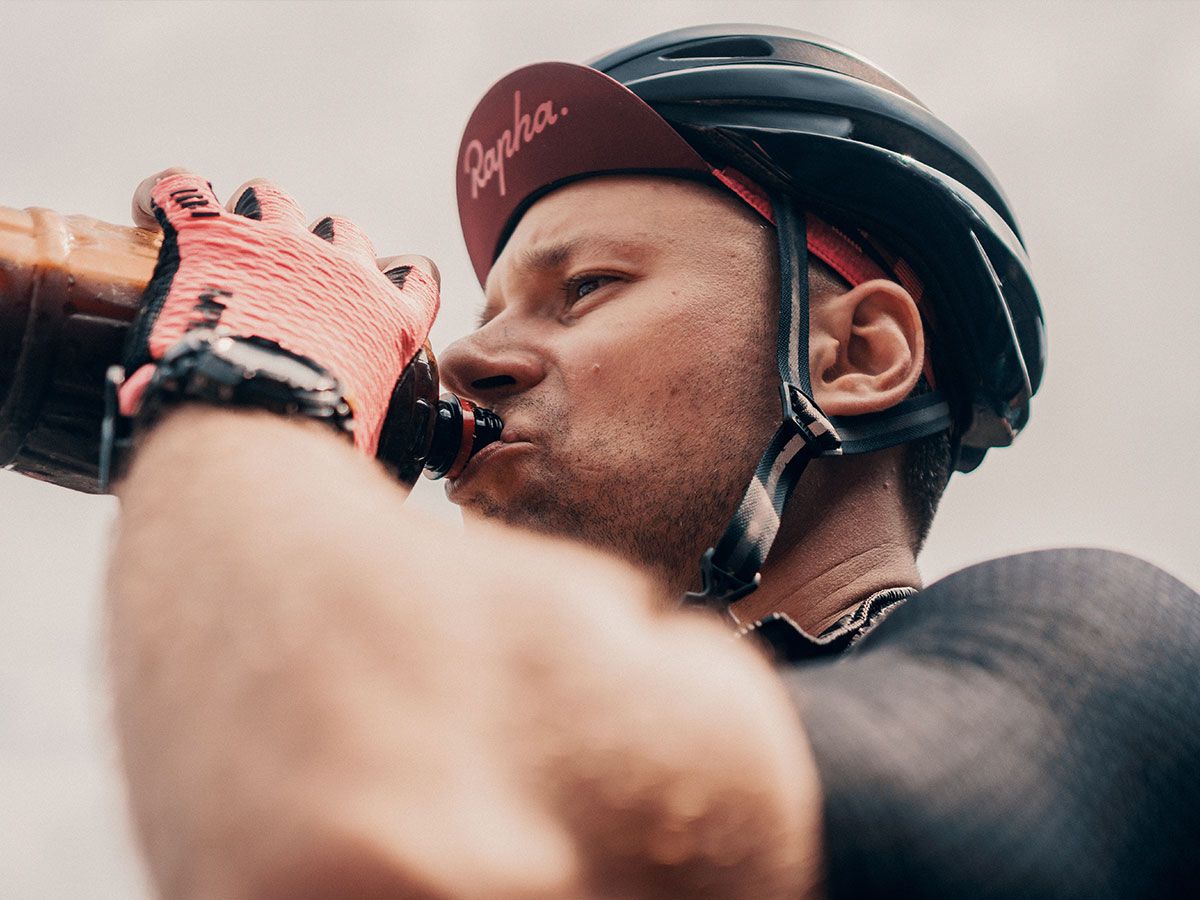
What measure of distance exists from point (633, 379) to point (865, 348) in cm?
71

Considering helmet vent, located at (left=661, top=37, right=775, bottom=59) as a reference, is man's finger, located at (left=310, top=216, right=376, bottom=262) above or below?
below

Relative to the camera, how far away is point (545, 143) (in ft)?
12.8

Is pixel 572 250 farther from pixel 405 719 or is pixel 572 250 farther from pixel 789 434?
pixel 405 719

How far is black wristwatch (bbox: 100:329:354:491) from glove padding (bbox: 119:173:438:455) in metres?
0.03

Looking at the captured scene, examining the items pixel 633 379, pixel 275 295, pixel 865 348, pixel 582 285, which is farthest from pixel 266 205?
pixel 865 348

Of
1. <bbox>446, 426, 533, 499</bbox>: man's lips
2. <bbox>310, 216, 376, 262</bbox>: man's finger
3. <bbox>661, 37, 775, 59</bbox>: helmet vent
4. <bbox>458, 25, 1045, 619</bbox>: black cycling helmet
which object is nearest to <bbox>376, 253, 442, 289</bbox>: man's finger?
<bbox>310, 216, 376, 262</bbox>: man's finger

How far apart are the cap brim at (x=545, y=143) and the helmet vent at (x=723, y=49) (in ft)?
1.12

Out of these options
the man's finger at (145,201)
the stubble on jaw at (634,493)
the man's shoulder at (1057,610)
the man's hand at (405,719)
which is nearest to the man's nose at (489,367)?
the stubble on jaw at (634,493)

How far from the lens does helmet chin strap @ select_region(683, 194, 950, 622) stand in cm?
285

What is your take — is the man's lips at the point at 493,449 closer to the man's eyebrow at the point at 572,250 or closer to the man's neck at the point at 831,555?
the man's eyebrow at the point at 572,250

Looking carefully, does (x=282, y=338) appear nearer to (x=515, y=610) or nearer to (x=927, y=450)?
(x=515, y=610)

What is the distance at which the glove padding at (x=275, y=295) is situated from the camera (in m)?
1.88

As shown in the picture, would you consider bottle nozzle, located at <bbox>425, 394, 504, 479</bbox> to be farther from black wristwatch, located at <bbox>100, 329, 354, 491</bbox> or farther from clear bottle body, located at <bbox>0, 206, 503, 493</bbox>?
black wristwatch, located at <bbox>100, 329, 354, 491</bbox>

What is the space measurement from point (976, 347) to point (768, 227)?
2.29ft
